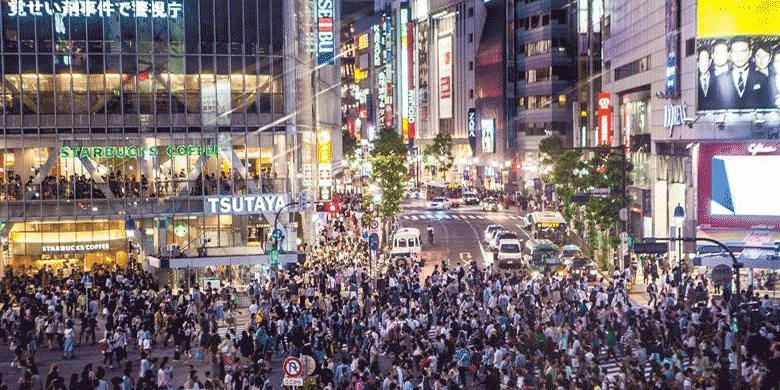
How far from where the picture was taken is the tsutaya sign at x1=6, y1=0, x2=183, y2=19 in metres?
57.8

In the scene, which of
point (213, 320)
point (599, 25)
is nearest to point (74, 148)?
point (213, 320)

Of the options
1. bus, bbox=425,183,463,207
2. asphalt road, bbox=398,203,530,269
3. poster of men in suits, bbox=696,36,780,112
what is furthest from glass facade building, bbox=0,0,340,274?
bus, bbox=425,183,463,207

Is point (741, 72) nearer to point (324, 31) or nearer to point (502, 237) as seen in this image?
point (502, 237)

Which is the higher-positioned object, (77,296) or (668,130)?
(668,130)

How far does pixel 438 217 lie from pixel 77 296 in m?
52.6

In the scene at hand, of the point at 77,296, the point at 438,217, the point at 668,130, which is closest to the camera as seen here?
the point at 77,296

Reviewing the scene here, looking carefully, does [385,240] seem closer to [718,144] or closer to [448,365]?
[718,144]

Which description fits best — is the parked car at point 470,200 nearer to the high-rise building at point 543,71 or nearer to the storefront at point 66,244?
the high-rise building at point 543,71

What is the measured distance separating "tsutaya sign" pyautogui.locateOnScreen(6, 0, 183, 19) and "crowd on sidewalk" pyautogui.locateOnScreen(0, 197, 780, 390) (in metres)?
17.1

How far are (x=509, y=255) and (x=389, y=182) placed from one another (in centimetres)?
2383

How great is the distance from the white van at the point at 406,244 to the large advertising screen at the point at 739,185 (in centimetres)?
1570

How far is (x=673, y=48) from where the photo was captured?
204 ft

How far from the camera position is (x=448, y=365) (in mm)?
29312

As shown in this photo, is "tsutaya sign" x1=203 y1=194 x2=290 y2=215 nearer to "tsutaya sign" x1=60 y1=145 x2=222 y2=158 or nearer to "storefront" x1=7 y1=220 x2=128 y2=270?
"tsutaya sign" x1=60 y1=145 x2=222 y2=158
